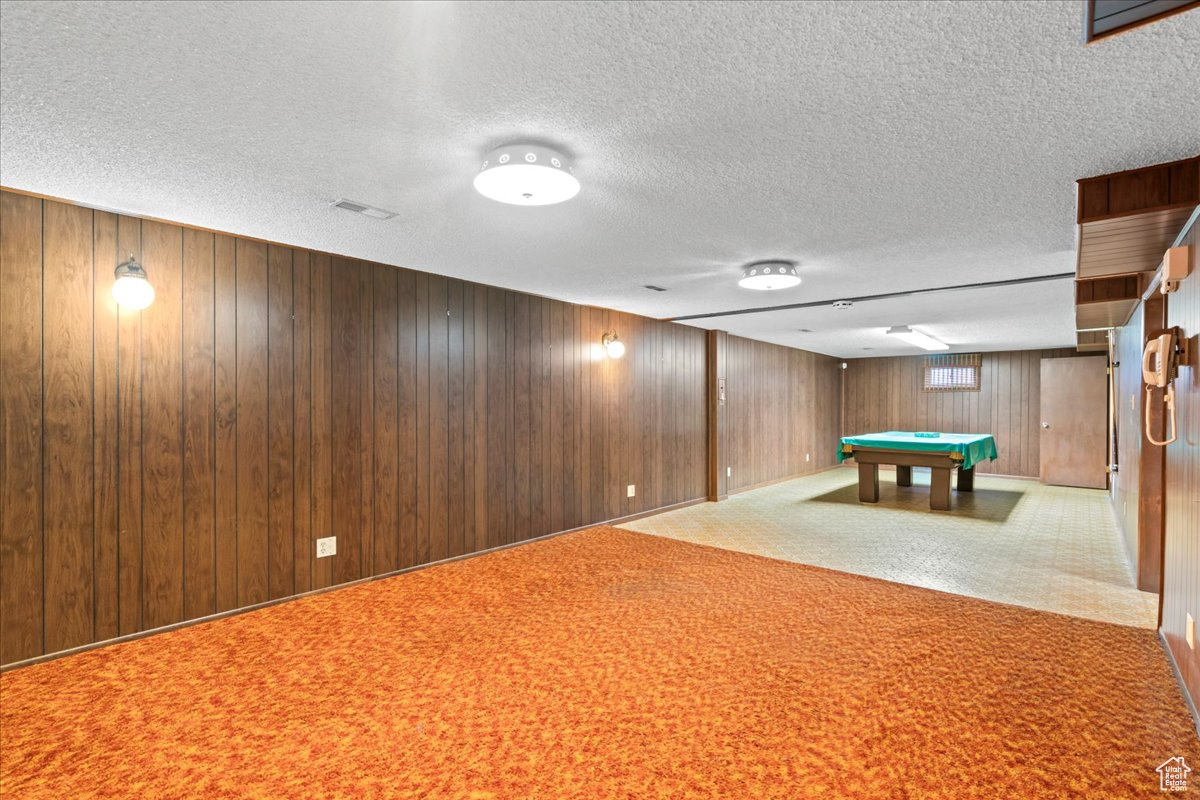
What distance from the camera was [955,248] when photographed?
3631 millimetres

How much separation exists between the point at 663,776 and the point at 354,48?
7.99 ft

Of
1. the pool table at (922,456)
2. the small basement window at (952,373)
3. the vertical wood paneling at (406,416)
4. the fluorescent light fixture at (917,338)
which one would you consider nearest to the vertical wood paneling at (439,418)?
the vertical wood paneling at (406,416)

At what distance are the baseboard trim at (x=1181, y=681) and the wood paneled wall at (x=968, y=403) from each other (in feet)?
24.3

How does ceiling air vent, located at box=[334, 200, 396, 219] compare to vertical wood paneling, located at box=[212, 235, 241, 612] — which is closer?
ceiling air vent, located at box=[334, 200, 396, 219]

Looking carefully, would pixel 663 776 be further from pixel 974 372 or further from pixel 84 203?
pixel 974 372

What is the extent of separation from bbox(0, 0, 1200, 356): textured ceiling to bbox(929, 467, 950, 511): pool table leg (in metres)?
4.04

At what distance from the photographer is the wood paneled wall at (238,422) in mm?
2838

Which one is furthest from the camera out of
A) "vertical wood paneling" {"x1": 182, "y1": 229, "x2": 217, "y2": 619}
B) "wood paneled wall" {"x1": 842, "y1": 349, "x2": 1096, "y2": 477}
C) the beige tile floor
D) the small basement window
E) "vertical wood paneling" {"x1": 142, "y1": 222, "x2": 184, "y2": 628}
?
the small basement window

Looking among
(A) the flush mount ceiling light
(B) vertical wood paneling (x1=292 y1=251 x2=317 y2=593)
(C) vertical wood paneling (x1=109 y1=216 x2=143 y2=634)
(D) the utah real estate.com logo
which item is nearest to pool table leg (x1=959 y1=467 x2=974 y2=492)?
(D) the utah real estate.com logo

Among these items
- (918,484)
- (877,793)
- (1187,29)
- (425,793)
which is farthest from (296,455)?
(918,484)

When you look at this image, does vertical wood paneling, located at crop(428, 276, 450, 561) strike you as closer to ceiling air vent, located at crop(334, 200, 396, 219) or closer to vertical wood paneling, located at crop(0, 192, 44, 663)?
ceiling air vent, located at crop(334, 200, 396, 219)

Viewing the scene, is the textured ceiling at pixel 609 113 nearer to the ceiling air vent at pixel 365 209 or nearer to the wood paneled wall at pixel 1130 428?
the ceiling air vent at pixel 365 209

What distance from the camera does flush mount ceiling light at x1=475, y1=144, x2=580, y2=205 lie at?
2188mm

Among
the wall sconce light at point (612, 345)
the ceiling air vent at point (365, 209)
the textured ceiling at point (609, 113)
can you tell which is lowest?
the wall sconce light at point (612, 345)
